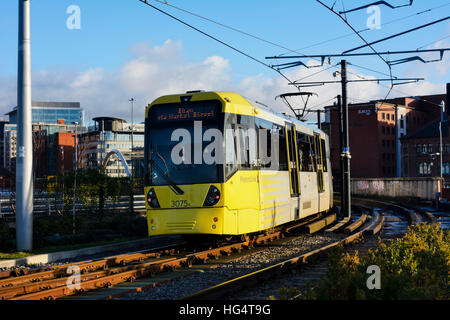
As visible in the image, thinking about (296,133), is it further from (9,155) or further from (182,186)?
(9,155)

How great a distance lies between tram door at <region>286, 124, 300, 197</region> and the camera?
16.1 m

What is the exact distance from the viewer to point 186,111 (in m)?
12.9

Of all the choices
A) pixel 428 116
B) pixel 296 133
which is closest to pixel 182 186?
pixel 296 133

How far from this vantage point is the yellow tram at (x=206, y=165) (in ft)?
40.8

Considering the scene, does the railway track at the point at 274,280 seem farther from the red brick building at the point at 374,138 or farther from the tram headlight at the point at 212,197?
the red brick building at the point at 374,138

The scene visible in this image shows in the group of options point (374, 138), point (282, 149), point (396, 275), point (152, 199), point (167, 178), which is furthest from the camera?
point (374, 138)

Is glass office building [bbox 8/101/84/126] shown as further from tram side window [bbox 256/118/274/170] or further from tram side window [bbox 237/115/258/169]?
tram side window [bbox 237/115/258/169]

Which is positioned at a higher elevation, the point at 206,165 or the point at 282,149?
the point at 282,149

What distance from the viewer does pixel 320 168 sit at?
20.5 meters

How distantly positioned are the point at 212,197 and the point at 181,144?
1.44 meters

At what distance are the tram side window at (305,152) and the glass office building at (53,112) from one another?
181585 mm

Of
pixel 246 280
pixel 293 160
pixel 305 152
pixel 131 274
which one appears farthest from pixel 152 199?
pixel 305 152

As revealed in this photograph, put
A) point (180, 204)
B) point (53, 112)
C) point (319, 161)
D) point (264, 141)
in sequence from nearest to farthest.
→ point (180, 204)
point (264, 141)
point (319, 161)
point (53, 112)

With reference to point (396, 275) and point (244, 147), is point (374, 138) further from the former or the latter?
point (396, 275)
